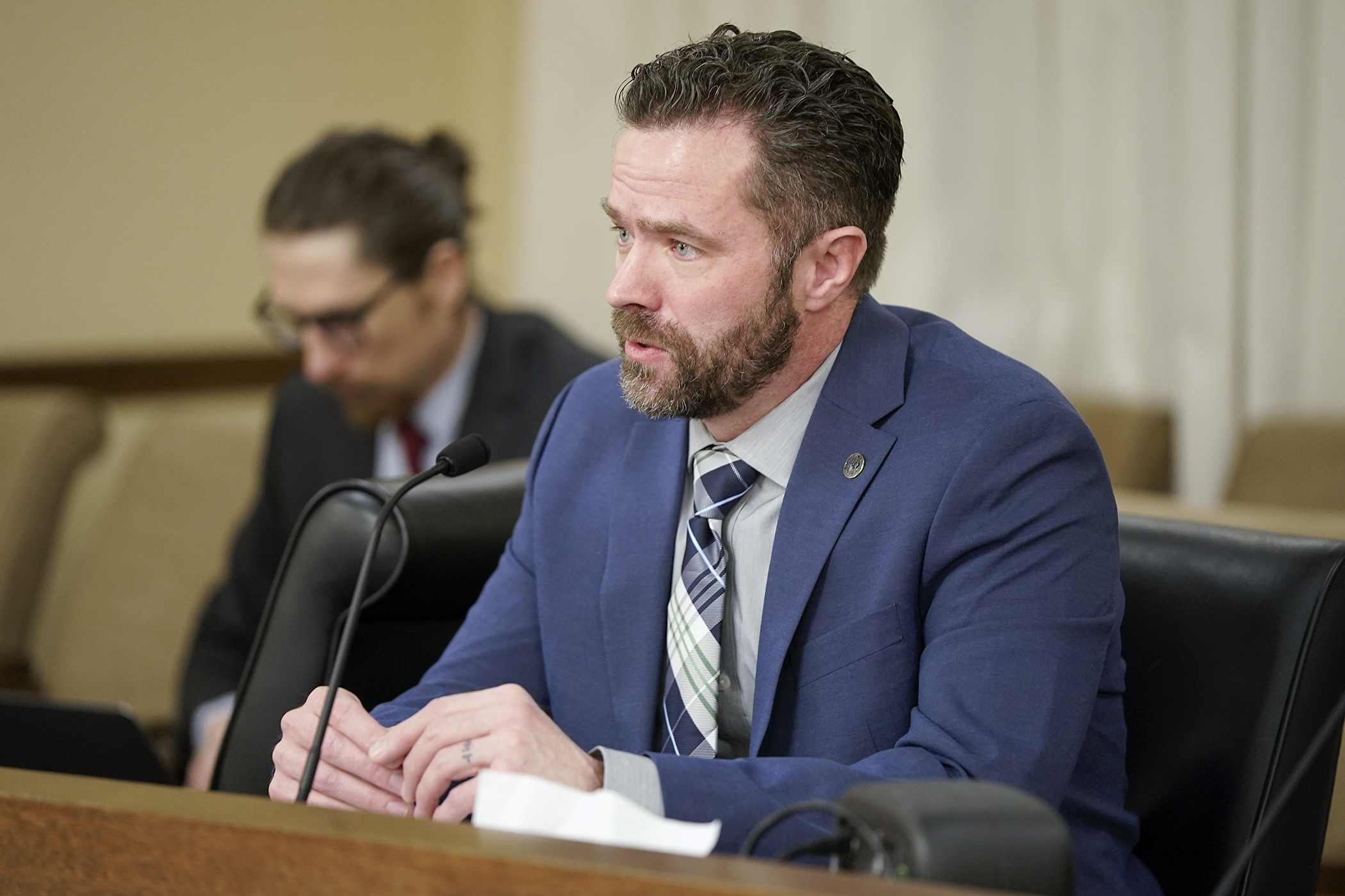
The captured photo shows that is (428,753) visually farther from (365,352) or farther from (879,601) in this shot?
(365,352)

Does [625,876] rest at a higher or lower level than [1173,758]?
higher

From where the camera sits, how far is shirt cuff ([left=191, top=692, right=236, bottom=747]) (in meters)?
2.35

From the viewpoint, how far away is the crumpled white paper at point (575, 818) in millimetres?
824

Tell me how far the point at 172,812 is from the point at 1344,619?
1017 millimetres

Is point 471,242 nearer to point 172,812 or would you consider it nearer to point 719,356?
point 719,356

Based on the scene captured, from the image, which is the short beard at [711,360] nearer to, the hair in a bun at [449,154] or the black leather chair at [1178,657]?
the black leather chair at [1178,657]

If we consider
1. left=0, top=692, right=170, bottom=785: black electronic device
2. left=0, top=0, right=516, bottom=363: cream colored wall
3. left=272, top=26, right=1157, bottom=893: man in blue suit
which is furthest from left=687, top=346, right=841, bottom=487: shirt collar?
left=0, top=0, right=516, bottom=363: cream colored wall

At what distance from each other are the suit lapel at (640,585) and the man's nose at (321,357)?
3.95 feet

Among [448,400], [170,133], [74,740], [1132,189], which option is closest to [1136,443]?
[1132,189]

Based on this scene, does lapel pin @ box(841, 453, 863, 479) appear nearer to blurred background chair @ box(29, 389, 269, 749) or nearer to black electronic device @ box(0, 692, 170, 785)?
black electronic device @ box(0, 692, 170, 785)

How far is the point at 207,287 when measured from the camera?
3707mm

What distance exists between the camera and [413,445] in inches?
102

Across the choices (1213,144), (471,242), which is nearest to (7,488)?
(471,242)

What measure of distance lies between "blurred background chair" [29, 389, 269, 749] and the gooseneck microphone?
1764 mm
